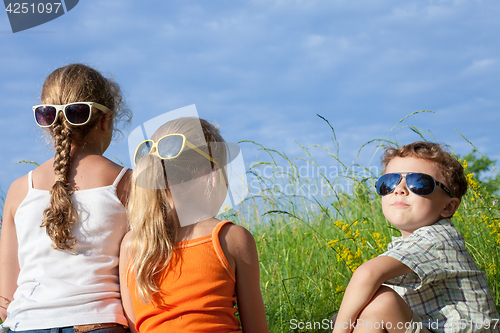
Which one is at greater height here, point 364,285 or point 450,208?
point 450,208

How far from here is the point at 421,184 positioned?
6.23 ft

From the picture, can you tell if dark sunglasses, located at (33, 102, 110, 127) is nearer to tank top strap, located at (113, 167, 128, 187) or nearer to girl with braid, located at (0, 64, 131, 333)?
girl with braid, located at (0, 64, 131, 333)

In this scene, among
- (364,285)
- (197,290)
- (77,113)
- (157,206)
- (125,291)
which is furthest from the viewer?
(77,113)

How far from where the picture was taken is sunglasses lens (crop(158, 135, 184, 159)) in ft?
5.96

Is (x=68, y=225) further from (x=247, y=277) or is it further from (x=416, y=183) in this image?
(x=416, y=183)

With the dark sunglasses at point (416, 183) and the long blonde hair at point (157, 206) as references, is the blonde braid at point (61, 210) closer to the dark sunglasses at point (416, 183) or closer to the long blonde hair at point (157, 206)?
the long blonde hair at point (157, 206)

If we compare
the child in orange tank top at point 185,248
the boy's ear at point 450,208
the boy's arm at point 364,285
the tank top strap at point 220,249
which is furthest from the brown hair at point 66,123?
the boy's ear at point 450,208

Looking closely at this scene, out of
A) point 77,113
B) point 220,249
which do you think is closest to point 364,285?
point 220,249

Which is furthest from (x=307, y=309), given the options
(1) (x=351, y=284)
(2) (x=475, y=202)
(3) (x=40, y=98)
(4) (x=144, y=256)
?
(2) (x=475, y=202)

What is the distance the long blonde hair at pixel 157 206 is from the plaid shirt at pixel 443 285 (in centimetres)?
87

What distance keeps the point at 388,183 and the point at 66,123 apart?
1621mm

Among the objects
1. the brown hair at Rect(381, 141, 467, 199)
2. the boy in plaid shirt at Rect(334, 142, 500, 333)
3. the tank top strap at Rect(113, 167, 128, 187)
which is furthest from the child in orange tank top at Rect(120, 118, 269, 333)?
the brown hair at Rect(381, 141, 467, 199)

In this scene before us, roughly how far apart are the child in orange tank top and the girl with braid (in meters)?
0.13

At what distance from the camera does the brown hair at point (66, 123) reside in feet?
6.39
